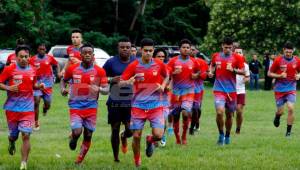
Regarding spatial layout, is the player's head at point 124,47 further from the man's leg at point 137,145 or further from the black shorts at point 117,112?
the man's leg at point 137,145

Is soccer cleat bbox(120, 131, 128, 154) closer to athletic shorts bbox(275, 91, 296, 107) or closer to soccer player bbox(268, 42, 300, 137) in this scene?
soccer player bbox(268, 42, 300, 137)

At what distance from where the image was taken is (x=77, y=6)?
52.6 metres

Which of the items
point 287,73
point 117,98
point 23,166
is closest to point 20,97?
point 23,166

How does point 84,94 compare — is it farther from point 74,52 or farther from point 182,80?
point 182,80

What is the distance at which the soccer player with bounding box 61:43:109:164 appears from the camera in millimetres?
12422

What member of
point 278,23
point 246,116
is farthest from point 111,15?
point 246,116

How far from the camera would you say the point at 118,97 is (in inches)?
517

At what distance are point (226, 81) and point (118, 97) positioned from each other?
3497mm

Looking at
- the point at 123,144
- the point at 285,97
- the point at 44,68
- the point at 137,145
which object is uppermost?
the point at 44,68

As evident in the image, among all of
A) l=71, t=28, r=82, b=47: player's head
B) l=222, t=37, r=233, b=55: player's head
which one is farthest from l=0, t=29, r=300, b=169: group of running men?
l=222, t=37, r=233, b=55: player's head

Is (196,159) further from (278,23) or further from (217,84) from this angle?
(278,23)

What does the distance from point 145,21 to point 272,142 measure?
3719 centimetres

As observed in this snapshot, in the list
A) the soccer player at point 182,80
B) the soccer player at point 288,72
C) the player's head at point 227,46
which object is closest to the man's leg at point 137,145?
the soccer player at point 182,80

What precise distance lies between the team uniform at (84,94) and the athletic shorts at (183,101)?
12.0 ft
